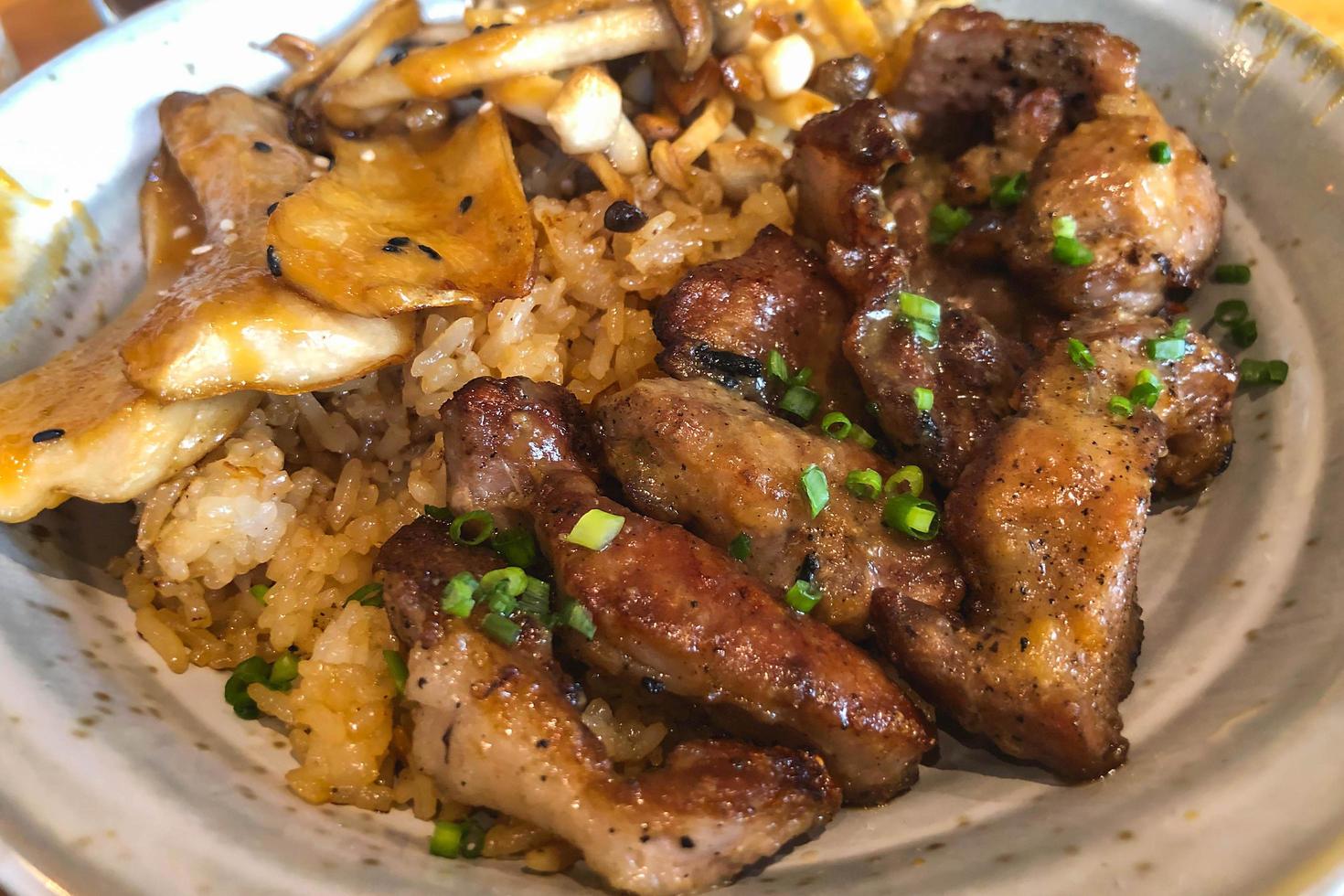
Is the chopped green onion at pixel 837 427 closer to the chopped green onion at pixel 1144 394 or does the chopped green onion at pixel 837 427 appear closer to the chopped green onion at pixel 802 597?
the chopped green onion at pixel 802 597

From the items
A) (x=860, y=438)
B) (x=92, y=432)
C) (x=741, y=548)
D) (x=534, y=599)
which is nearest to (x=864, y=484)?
Result: (x=860, y=438)

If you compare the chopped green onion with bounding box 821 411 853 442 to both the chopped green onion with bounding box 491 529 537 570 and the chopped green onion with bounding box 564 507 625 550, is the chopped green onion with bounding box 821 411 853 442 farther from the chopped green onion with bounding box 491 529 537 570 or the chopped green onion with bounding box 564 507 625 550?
the chopped green onion with bounding box 491 529 537 570

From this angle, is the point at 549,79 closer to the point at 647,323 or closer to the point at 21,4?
the point at 647,323

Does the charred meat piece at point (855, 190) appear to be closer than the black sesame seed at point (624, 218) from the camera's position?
Yes

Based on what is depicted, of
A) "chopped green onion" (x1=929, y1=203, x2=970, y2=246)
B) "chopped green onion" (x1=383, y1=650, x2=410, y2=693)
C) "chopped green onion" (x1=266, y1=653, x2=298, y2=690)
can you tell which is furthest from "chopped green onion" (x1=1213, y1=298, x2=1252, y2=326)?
"chopped green onion" (x1=266, y1=653, x2=298, y2=690)

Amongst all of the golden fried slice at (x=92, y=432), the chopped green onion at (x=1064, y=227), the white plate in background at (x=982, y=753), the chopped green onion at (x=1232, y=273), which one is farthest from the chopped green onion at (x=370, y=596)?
the chopped green onion at (x=1232, y=273)

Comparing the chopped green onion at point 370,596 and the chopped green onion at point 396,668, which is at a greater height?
the chopped green onion at point 396,668

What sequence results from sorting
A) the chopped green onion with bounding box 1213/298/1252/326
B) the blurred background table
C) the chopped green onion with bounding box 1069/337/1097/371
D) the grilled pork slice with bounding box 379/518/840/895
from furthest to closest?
the blurred background table < the chopped green onion with bounding box 1213/298/1252/326 < the chopped green onion with bounding box 1069/337/1097/371 < the grilled pork slice with bounding box 379/518/840/895

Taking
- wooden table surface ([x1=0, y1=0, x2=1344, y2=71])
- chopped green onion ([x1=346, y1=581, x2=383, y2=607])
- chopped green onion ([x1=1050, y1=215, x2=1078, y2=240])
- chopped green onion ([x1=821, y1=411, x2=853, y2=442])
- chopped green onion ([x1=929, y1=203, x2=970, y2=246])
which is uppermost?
chopped green onion ([x1=1050, y1=215, x2=1078, y2=240])
